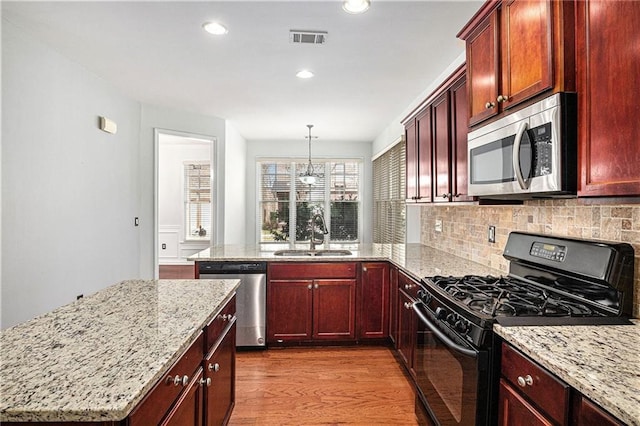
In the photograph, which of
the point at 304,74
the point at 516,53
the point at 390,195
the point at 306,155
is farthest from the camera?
the point at 306,155

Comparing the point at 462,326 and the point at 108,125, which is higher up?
the point at 108,125

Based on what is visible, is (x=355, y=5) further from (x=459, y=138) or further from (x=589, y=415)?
(x=589, y=415)

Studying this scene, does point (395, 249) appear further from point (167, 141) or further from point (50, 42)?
point (167, 141)

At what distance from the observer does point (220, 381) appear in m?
1.75

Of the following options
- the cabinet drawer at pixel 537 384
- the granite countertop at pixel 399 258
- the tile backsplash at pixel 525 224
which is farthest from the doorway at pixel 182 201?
the cabinet drawer at pixel 537 384

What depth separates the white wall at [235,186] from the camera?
522cm

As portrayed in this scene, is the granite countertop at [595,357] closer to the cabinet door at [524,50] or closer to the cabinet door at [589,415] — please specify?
the cabinet door at [589,415]

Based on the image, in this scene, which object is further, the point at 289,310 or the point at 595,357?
the point at 289,310

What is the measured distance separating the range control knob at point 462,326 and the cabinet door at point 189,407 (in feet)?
3.57

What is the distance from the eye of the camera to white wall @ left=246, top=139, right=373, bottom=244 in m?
6.73

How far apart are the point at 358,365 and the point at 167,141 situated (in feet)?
19.7

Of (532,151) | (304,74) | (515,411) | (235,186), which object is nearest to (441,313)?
(515,411)

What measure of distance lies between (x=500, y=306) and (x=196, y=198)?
A: 6984 millimetres

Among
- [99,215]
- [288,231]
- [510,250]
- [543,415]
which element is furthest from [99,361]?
[288,231]
